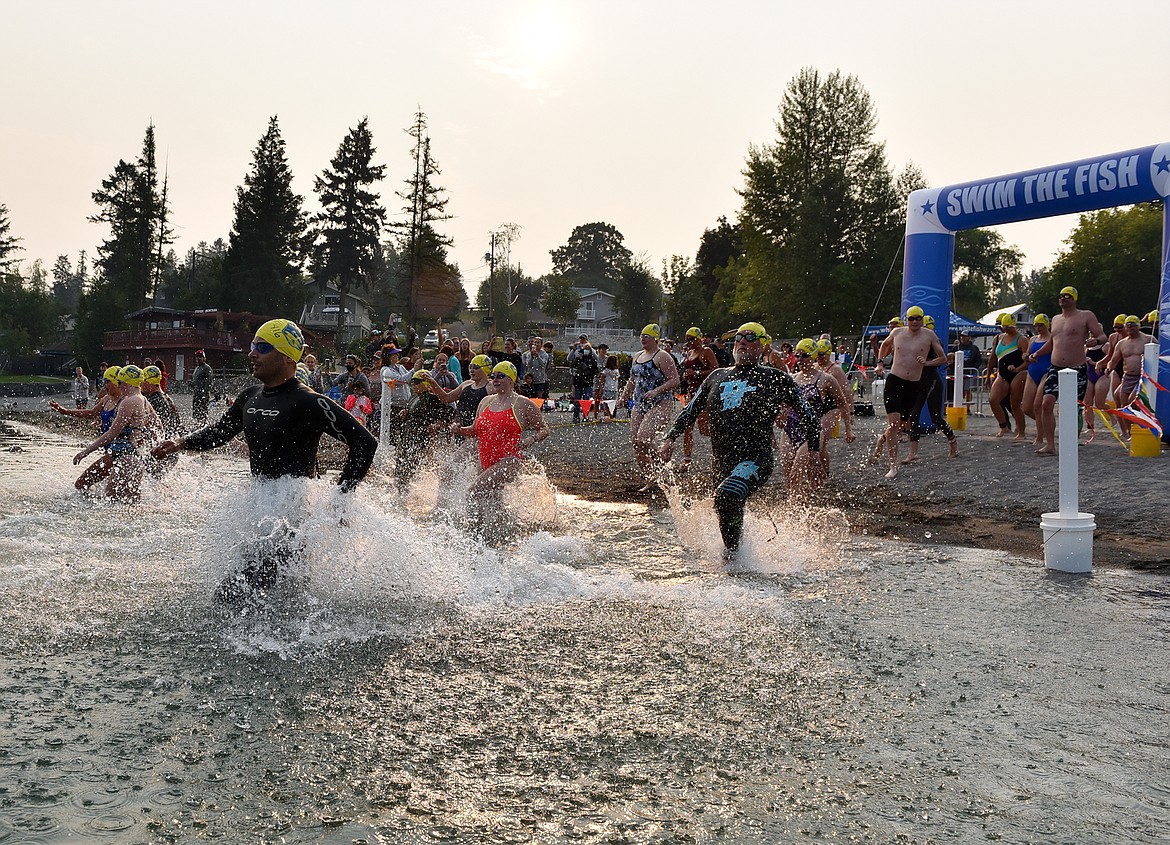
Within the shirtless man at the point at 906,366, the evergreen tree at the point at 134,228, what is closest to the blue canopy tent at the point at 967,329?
the shirtless man at the point at 906,366

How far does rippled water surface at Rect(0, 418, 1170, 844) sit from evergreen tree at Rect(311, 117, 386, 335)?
199 feet

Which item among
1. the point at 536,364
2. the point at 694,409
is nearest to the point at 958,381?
the point at 536,364

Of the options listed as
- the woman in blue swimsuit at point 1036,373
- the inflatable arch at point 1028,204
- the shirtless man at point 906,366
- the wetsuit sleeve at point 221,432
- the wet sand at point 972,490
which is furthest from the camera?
the inflatable arch at point 1028,204

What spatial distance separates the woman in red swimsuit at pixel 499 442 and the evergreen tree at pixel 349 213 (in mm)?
58667

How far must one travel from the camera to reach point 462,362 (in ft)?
49.6

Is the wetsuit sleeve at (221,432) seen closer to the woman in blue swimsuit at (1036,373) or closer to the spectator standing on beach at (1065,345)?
the spectator standing on beach at (1065,345)

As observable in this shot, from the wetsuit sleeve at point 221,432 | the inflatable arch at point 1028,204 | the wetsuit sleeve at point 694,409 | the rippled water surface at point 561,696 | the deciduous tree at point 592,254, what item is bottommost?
the rippled water surface at point 561,696

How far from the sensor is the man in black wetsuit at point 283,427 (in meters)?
5.39

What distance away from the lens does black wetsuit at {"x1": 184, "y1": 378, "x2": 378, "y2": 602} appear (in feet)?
17.5

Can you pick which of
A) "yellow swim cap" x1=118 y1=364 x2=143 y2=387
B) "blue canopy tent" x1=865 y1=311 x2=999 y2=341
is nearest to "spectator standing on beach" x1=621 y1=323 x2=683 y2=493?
"yellow swim cap" x1=118 y1=364 x2=143 y2=387

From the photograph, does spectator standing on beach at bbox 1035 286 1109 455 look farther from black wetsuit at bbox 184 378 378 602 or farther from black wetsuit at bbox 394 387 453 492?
black wetsuit at bbox 184 378 378 602

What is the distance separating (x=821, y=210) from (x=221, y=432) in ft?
168

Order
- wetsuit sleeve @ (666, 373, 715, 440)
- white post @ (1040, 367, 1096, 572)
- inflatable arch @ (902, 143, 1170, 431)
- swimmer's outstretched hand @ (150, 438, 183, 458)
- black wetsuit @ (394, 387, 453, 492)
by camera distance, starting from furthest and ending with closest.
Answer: black wetsuit @ (394, 387, 453, 492) → inflatable arch @ (902, 143, 1170, 431) → wetsuit sleeve @ (666, 373, 715, 440) → white post @ (1040, 367, 1096, 572) → swimmer's outstretched hand @ (150, 438, 183, 458)

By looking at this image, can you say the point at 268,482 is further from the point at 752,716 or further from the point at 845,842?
the point at 845,842
